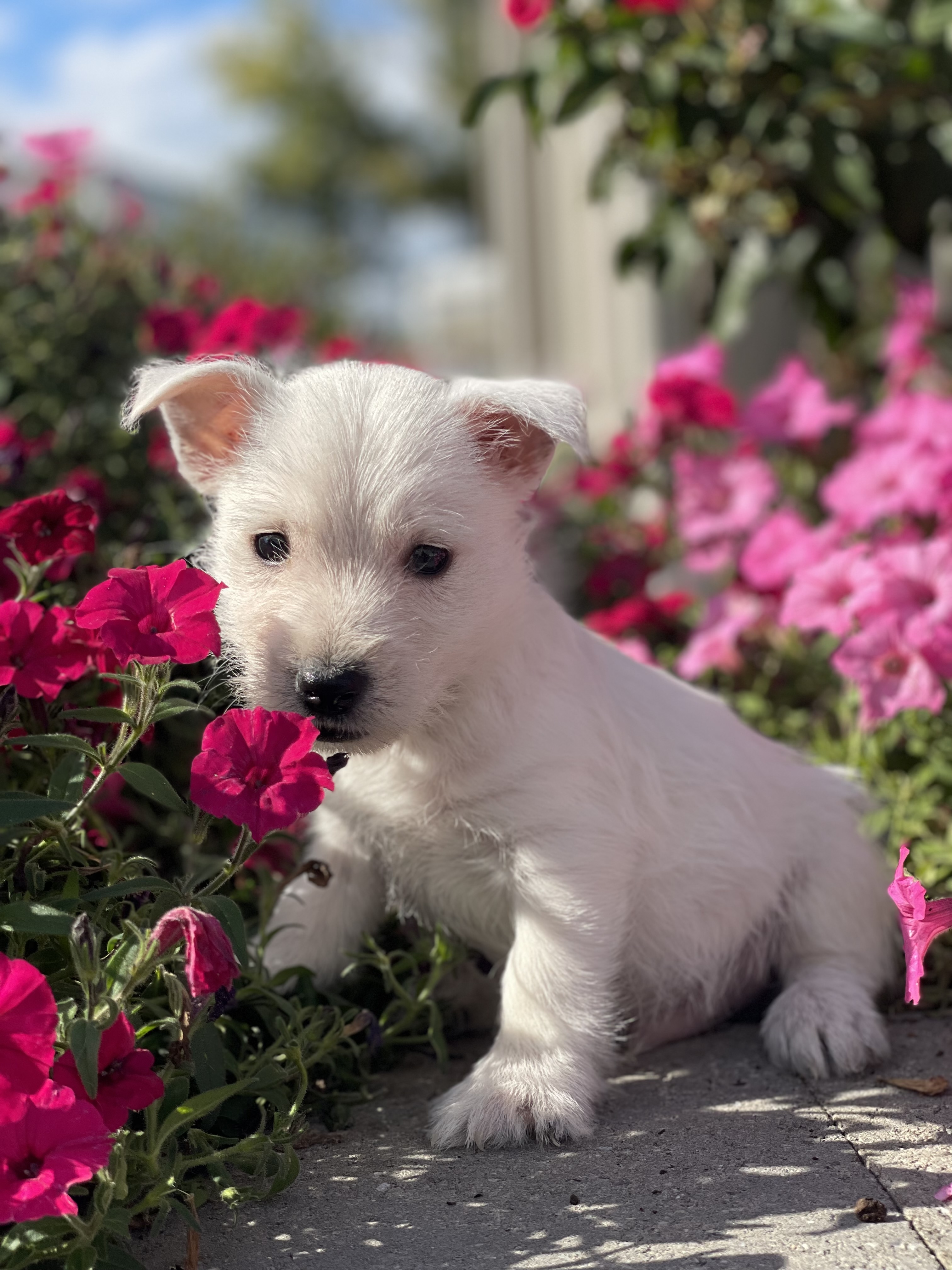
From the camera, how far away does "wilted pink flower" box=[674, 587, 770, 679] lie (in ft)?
13.4

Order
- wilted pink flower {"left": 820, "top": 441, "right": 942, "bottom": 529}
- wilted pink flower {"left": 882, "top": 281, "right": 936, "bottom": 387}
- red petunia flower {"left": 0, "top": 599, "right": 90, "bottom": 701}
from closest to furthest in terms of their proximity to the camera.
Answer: red petunia flower {"left": 0, "top": 599, "right": 90, "bottom": 701}
wilted pink flower {"left": 820, "top": 441, "right": 942, "bottom": 529}
wilted pink flower {"left": 882, "top": 281, "right": 936, "bottom": 387}

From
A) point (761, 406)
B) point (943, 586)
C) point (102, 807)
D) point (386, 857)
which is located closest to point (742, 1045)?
point (386, 857)

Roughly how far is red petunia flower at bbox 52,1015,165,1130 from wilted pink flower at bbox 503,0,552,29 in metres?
4.23

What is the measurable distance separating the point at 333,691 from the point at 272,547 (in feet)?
1.20

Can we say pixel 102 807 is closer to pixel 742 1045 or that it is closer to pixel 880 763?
pixel 742 1045

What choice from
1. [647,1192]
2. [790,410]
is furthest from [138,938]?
[790,410]

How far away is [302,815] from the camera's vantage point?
203 centimetres

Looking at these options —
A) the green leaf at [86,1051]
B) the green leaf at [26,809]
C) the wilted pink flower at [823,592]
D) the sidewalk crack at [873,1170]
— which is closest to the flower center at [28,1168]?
the green leaf at [86,1051]

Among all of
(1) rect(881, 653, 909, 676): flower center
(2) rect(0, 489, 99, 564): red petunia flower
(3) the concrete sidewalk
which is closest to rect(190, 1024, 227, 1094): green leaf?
(3) the concrete sidewalk

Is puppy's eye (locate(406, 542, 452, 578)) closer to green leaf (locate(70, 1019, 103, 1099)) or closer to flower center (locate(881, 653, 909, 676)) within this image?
green leaf (locate(70, 1019, 103, 1099))

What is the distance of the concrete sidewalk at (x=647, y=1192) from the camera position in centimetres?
194

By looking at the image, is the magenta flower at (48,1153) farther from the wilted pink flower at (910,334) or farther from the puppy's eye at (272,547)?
the wilted pink flower at (910,334)

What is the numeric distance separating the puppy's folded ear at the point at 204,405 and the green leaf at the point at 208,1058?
42.6 inches

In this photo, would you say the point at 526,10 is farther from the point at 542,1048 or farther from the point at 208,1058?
the point at 208,1058
